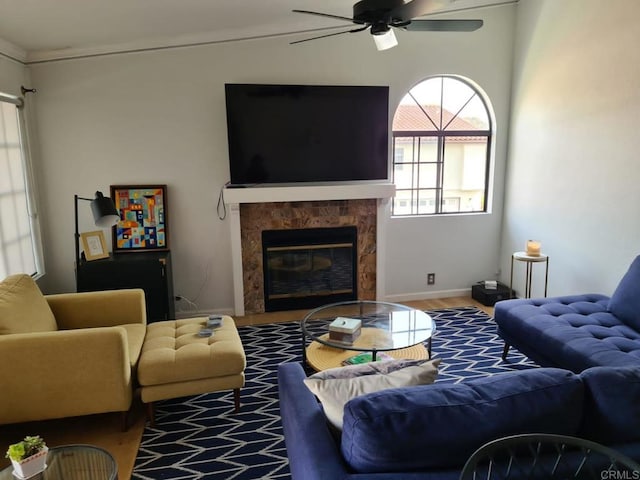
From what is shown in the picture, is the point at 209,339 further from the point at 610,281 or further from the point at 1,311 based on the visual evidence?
the point at 610,281

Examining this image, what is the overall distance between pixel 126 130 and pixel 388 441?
3.82 metres

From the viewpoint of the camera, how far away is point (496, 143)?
4.89 metres

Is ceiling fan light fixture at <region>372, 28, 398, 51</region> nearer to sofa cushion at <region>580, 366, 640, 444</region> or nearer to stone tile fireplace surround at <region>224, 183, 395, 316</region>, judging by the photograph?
stone tile fireplace surround at <region>224, 183, 395, 316</region>

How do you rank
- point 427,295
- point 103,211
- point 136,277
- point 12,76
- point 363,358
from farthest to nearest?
1. point 427,295
2. point 136,277
3. point 12,76
4. point 103,211
5. point 363,358

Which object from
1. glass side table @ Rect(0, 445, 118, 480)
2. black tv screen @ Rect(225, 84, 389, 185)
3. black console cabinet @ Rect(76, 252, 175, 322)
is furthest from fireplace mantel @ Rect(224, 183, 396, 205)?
glass side table @ Rect(0, 445, 118, 480)

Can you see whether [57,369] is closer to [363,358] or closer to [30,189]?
[363,358]

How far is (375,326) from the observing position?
10.4ft

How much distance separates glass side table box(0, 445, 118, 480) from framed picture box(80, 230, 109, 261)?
7.97 ft

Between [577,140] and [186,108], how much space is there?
3.45 m

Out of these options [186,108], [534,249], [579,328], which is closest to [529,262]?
[534,249]

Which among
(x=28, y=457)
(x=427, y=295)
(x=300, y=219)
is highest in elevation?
(x=300, y=219)

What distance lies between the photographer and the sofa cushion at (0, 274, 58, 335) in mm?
2549

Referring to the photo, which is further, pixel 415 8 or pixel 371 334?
pixel 371 334

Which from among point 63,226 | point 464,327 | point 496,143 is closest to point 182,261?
point 63,226
